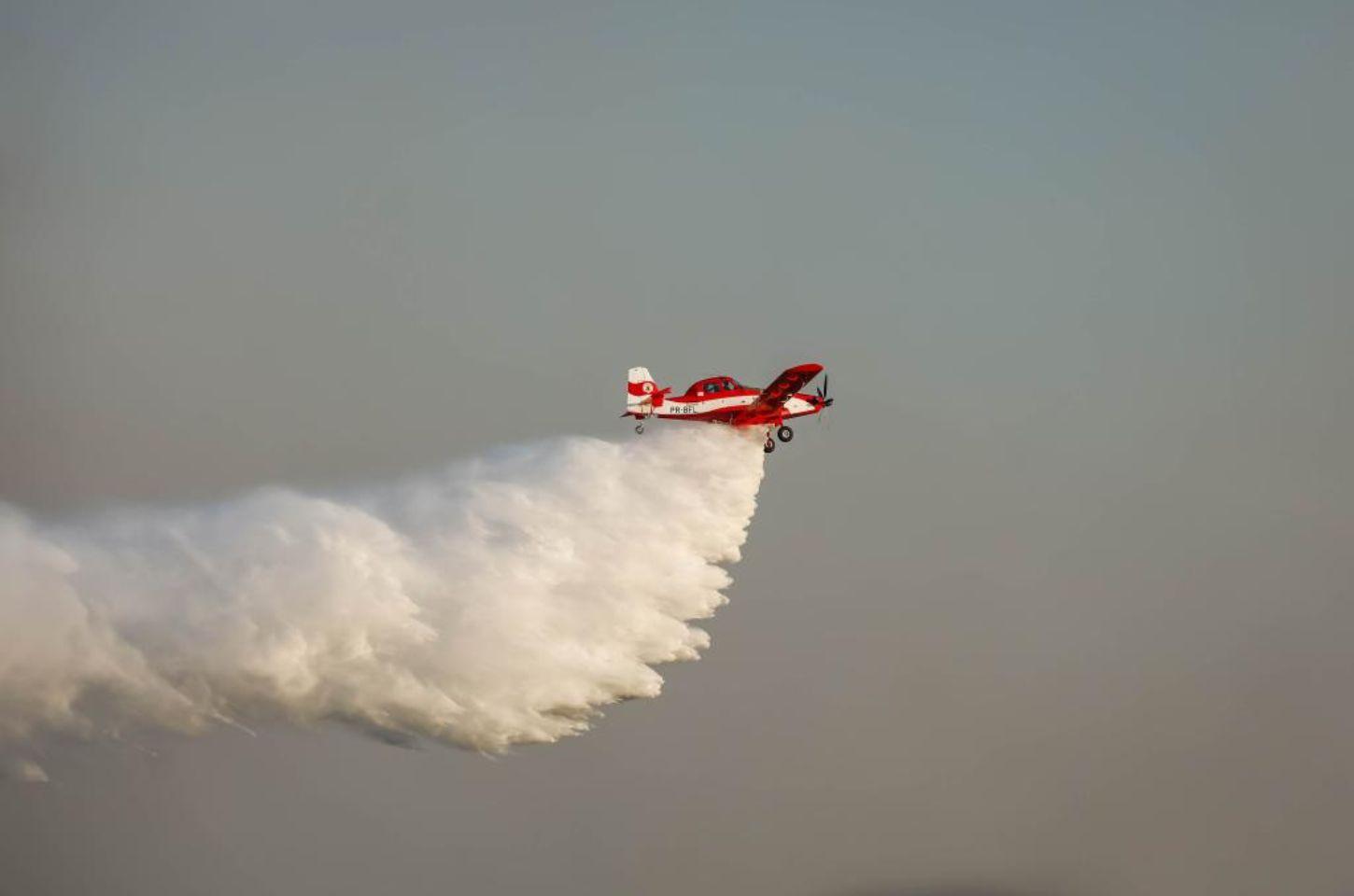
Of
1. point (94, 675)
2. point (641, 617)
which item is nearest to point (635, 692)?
point (641, 617)

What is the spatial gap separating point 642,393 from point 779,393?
4.64 m

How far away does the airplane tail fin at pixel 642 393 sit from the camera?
103438 millimetres

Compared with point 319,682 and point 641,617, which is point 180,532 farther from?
point 641,617

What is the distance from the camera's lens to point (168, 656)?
98.0 metres

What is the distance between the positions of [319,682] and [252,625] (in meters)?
2.86

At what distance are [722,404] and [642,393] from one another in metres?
2.71

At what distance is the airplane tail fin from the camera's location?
339ft

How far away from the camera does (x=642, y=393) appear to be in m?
104

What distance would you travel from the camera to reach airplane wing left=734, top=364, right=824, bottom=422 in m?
101

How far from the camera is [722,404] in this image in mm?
103562

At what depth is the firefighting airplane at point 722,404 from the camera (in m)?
103

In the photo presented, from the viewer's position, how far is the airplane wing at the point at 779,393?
101375 millimetres

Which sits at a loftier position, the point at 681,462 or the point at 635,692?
the point at 681,462

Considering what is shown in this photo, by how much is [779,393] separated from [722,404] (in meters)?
2.05
